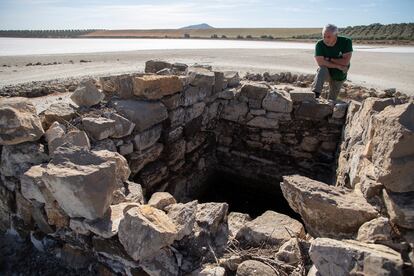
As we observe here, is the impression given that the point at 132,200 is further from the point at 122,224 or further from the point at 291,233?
the point at 291,233

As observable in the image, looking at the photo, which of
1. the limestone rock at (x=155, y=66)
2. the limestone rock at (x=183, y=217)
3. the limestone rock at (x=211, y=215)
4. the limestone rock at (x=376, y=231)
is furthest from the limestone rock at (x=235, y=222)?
the limestone rock at (x=155, y=66)

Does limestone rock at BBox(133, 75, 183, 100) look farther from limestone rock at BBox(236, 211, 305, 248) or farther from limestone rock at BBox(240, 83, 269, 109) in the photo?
limestone rock at BBox(236, 211, 305, 248)

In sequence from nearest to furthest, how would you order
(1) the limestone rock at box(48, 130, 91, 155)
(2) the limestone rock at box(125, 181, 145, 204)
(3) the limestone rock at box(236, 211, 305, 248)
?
(3) the limestone rock at box(236, 211, 305, 248) < (2) the limestone rock at box(125, 181, 145, 204) < (1) the limestone rock at box(48, 130, 91, 155)

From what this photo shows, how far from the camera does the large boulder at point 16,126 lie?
9.86ft

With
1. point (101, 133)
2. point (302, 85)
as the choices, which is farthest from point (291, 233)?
point (302, 85)

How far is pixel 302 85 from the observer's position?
7.30 metres

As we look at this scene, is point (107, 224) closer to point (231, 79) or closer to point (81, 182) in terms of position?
point (81, 182)

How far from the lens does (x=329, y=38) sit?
5.36 meters

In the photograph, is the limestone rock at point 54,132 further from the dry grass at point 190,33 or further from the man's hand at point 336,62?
the dry grass at point 190,33

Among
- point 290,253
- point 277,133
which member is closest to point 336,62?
point 277,133

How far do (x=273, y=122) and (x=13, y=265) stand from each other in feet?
14.3

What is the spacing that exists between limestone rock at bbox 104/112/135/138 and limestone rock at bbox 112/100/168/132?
4.5 inches

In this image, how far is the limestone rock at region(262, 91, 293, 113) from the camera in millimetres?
5617

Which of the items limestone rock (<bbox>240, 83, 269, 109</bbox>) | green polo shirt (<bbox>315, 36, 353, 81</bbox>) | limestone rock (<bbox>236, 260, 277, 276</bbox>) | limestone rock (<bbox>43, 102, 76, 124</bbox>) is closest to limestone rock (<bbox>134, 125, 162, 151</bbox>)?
limestone rock (<bbox>43, 102, 76, 124</bbox>)
